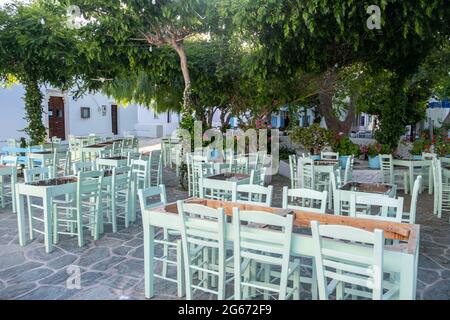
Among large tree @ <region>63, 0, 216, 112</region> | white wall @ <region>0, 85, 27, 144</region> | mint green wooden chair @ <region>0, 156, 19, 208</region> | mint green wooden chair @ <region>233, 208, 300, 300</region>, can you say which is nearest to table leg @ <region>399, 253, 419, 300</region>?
mint green wooden chair @ <region>233, 208, 300, 300</region>

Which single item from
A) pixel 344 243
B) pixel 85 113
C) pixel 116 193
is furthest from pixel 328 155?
pixel 85 113

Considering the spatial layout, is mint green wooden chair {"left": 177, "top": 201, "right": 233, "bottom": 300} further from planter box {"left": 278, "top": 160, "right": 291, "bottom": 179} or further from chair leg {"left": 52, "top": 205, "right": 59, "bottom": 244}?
planter box {"left": 278, "top": 160, "right": 291, "bottom": 179}

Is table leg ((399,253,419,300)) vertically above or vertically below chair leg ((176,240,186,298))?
above

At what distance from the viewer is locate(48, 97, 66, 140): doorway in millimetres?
18891

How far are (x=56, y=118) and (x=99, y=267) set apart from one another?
A: 17.0 meters

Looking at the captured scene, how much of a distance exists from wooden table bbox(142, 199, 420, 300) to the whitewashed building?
11.3 m

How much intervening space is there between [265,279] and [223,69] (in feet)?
25.4

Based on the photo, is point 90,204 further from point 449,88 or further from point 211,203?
point 449,88

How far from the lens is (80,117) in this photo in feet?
66.6

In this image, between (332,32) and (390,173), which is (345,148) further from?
(332,32)

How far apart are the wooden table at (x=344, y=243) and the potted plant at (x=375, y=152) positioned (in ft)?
20.0
